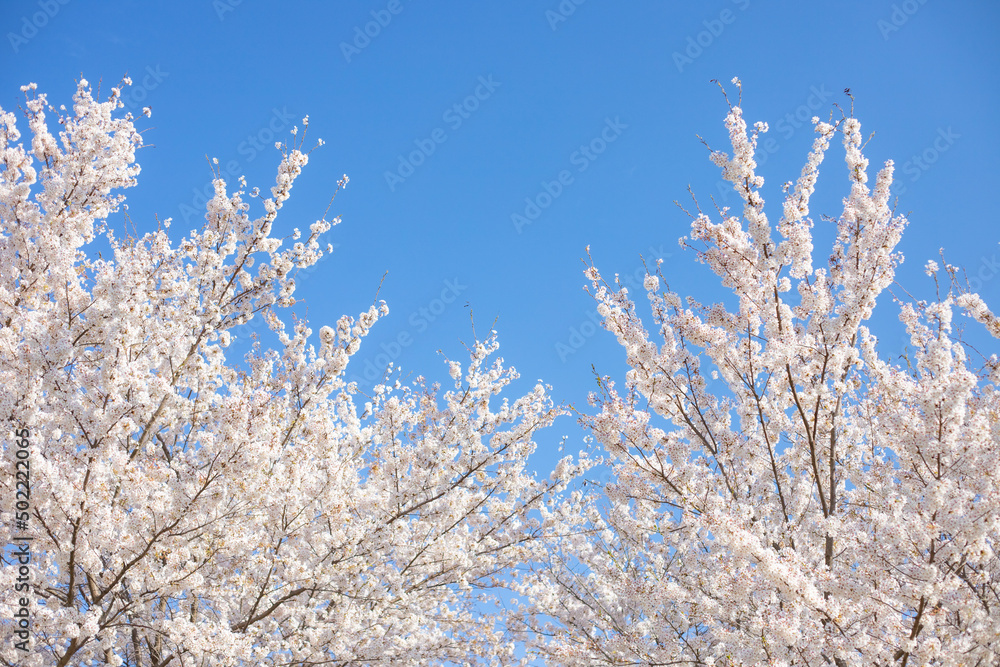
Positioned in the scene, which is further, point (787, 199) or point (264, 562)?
point (264, 562)

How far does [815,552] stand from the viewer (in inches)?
181

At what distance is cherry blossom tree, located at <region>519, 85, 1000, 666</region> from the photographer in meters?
4.12

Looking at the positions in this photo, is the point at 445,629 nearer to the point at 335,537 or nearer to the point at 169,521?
the point at 335,537

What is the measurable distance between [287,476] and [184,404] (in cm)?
153

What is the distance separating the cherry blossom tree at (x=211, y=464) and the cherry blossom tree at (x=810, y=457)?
6.93ft

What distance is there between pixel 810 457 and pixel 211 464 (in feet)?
17.1

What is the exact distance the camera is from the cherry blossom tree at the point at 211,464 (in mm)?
4371

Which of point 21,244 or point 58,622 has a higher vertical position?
point 21,244

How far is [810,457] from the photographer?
5469 millimetres

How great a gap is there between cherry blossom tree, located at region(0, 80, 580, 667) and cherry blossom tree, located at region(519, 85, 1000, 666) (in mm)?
2114

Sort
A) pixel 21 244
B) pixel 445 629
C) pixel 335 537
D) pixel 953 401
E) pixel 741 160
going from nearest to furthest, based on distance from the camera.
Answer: pixel 953 401 → pixel 741 160 → pixel 21 244 → pixel 335 537 → pixel 445 629

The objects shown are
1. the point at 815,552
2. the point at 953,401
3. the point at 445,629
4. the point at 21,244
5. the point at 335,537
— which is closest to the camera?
the point at 953,401

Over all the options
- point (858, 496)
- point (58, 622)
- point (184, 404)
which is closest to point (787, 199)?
point (858, 496)

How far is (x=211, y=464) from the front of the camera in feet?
15.2
